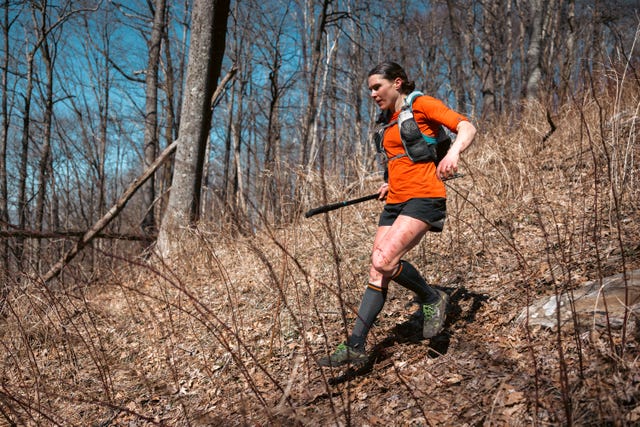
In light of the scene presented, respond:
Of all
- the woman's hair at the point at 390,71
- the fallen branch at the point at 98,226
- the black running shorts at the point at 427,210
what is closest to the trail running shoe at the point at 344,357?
the black running shorts at the point at 427,210

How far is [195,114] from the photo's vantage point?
17.0 ft

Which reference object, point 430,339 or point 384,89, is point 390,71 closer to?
point 384,89

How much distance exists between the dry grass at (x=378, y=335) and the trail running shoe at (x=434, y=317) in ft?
0.35

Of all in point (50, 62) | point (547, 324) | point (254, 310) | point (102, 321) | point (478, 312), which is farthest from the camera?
point (50, 62)

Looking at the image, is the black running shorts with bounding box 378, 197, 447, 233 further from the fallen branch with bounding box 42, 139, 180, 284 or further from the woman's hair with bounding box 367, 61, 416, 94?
the fallen branch with bounding box 42, 139, 180, 284

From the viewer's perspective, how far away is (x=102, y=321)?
4.05 metres

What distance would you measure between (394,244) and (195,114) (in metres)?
4.01

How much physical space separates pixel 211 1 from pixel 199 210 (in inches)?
109

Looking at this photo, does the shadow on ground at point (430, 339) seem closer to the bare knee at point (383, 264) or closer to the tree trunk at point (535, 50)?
the bare knee at point (383, 264)

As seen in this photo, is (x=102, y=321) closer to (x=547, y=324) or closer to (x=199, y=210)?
(x=199, y=210)

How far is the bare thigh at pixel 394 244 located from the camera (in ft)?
6.98

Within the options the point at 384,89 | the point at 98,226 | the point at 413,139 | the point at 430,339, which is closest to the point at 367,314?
the point at 430,339

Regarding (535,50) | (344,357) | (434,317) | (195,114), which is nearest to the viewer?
(344,357)

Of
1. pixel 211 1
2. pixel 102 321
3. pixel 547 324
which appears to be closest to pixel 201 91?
pixel 211 1
